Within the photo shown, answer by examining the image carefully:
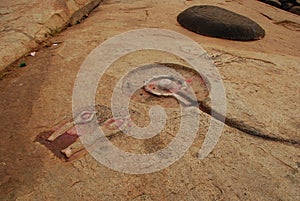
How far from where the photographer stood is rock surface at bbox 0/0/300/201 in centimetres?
157

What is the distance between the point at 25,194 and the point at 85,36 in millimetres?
2157

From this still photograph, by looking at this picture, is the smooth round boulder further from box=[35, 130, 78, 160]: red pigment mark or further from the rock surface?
box=[35, 130, 78, 160]: red pigment mark

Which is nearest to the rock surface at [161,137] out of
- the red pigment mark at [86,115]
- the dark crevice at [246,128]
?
the dark crevice at [246,128]

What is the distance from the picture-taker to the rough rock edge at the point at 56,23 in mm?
3006

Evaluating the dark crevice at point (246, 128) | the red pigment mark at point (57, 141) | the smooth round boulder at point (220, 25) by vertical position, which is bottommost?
the smooth round boulder at point (220, 25)

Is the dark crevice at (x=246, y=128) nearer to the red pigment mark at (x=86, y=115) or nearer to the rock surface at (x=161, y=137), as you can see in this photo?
the rock surface at (x=161, y=137)

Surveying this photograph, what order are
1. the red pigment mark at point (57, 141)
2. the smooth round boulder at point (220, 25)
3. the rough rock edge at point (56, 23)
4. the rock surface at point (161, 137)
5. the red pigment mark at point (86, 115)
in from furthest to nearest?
the smooth round boulder at point (220, 25)
the rough rock edge at point (56, 23)
the red pigment mark at point (86, 115)
the red pigment mark at point (57, 141)
the rock surface at point (161, 137)

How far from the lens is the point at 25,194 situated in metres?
1.54

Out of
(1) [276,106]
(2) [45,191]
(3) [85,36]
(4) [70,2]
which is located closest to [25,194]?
(2) [45,191]

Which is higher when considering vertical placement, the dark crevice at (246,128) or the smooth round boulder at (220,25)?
the dark crevice at (246,128)

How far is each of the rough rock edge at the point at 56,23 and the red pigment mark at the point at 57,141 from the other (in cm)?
118

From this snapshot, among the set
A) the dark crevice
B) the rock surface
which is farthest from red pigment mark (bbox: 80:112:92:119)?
the dark crevice

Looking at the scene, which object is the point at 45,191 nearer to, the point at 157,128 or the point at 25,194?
the point at 25,194

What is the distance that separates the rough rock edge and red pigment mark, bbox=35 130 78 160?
1.18 metres
